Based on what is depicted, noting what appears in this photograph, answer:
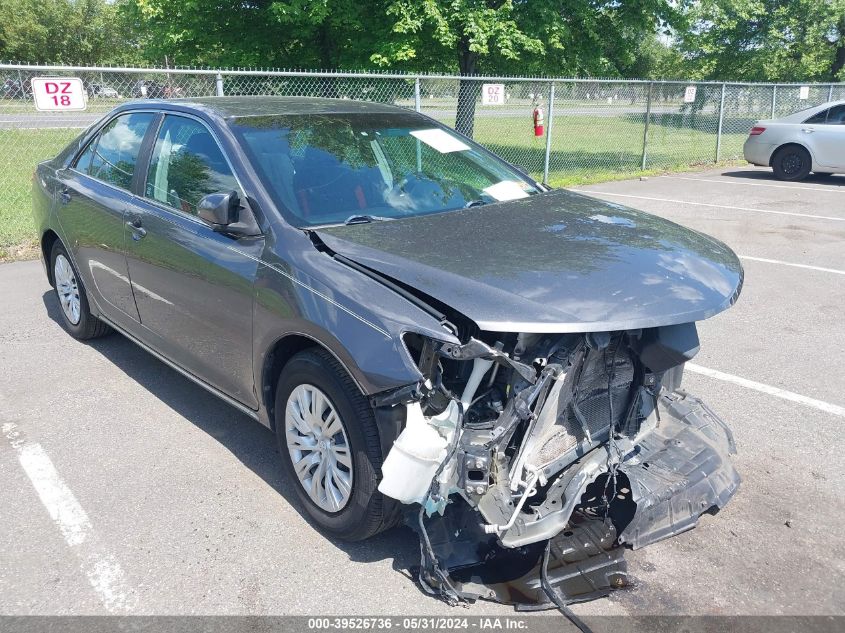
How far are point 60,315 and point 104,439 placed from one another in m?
2.55

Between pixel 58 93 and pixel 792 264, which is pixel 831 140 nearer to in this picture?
pixel 792 264

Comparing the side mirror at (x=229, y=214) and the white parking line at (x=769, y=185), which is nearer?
the side mirror at (x=229, y=214)

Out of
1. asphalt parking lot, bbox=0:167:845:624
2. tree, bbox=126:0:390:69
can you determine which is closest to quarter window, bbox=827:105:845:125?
tree, bbox=126:0:390:69

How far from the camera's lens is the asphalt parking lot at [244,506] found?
9.15 feet

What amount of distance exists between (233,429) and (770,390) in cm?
338

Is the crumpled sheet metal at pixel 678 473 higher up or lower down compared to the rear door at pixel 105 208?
lower down

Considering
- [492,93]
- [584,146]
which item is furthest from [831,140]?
[492,93]

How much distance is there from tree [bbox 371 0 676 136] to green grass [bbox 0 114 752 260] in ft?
3.72

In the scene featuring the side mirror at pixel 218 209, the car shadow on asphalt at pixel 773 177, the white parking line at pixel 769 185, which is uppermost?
the side mirror at pixel 218 209

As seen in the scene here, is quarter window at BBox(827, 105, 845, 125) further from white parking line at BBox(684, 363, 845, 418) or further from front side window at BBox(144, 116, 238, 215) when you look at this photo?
front side window at BBox(144, 116, 238, 215)

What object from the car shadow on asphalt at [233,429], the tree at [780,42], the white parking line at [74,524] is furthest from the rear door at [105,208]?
the tree at [780,42]

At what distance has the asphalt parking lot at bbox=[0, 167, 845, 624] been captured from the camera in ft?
9.15

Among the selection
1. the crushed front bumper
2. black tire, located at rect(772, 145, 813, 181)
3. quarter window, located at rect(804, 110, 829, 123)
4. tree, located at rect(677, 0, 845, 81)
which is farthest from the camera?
tree, located at rect(677, 0, 845, 81)

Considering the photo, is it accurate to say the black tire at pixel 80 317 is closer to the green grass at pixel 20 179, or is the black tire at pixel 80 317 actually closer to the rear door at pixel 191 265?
the rear door at pixel 191 265
